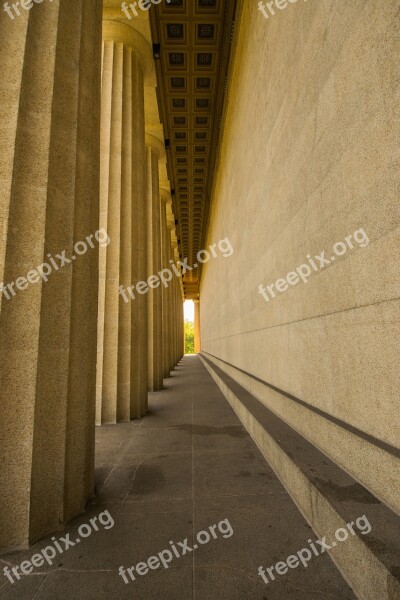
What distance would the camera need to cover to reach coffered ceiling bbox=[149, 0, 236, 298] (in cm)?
1258

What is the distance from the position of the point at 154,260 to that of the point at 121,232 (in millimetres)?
7571

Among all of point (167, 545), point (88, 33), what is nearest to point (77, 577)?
point (167, 545)

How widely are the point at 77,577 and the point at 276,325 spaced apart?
19.3 ft

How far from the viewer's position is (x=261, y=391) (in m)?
8.29

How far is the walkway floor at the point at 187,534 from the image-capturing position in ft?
9.44

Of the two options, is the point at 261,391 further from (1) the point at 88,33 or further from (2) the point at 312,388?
(1) the point at 88,33
